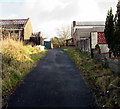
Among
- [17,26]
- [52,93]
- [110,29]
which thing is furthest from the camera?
[17,26]

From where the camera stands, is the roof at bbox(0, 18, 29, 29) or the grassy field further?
the roof at bbox(0, 18, 29, 29)

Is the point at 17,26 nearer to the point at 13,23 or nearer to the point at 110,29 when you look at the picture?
the point at 13,23

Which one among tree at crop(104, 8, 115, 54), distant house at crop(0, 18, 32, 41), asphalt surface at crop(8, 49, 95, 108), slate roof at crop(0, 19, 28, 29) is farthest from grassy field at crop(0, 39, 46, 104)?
slate roof at crop(0, 19, 28, 29)

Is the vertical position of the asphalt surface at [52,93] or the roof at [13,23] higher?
the roof at [13,23]

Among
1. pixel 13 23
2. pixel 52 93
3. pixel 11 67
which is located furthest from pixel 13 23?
pixel 52 93

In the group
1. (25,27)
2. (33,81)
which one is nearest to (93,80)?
(33,81)

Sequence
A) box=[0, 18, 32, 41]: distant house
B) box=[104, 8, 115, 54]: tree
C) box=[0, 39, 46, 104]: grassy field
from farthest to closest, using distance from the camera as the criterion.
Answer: box=[0, 18, 32, 41]: distant house < box=[104, 8, 115, 54]: tree < box=[0, 39, 46, 104]: grassy field

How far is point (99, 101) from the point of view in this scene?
19.3 ft

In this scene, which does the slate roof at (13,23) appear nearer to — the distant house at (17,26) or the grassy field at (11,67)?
the distant house at (17,26)

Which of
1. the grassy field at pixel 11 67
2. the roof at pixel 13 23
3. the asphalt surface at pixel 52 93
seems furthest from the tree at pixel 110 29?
the roof at pixel 13 23

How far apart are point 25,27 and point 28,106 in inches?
1171

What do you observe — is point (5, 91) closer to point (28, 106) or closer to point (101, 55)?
point (28, 106)

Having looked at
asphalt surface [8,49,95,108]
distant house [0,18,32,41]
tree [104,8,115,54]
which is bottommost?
asphalt surface [8,49,95,108]

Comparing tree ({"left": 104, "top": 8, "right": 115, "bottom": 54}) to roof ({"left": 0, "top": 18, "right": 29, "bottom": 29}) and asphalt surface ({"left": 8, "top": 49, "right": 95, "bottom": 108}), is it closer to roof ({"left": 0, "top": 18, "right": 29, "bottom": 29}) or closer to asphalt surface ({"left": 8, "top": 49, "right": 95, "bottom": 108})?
asphalt surface ({"left": 8, "top": 49, "right": 95, "bottom": 108})
